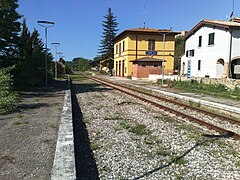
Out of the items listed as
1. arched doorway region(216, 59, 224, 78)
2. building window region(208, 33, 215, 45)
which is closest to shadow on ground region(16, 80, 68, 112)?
arched doorway region(216, 59, 224, 78)

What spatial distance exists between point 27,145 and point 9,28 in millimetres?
12752

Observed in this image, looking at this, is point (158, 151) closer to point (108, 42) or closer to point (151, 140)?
point (151, 140)

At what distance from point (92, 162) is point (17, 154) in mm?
1421

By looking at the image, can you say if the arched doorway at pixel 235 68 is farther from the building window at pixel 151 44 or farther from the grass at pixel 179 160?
the grass at pixel 179 160

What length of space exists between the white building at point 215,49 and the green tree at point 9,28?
15434 millimetres

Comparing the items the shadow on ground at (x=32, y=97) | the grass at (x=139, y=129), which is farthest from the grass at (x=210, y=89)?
the shadow on ground at (x=32, y=97)

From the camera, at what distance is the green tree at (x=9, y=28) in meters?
14.9

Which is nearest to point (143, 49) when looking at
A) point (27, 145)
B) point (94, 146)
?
point (94, 146)

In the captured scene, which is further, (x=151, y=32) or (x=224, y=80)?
(x=151, y=32)

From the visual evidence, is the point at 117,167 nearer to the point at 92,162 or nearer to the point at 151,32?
the point at 92,162

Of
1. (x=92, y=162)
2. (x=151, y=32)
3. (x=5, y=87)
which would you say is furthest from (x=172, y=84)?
(x=151, y=32)

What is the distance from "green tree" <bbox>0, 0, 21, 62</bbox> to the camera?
14.9 metres

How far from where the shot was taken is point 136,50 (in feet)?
144

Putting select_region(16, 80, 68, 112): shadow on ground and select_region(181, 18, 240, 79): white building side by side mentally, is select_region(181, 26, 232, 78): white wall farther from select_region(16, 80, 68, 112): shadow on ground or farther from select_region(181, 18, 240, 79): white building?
select_region(16, 80, 68, 112): shadow on ground
